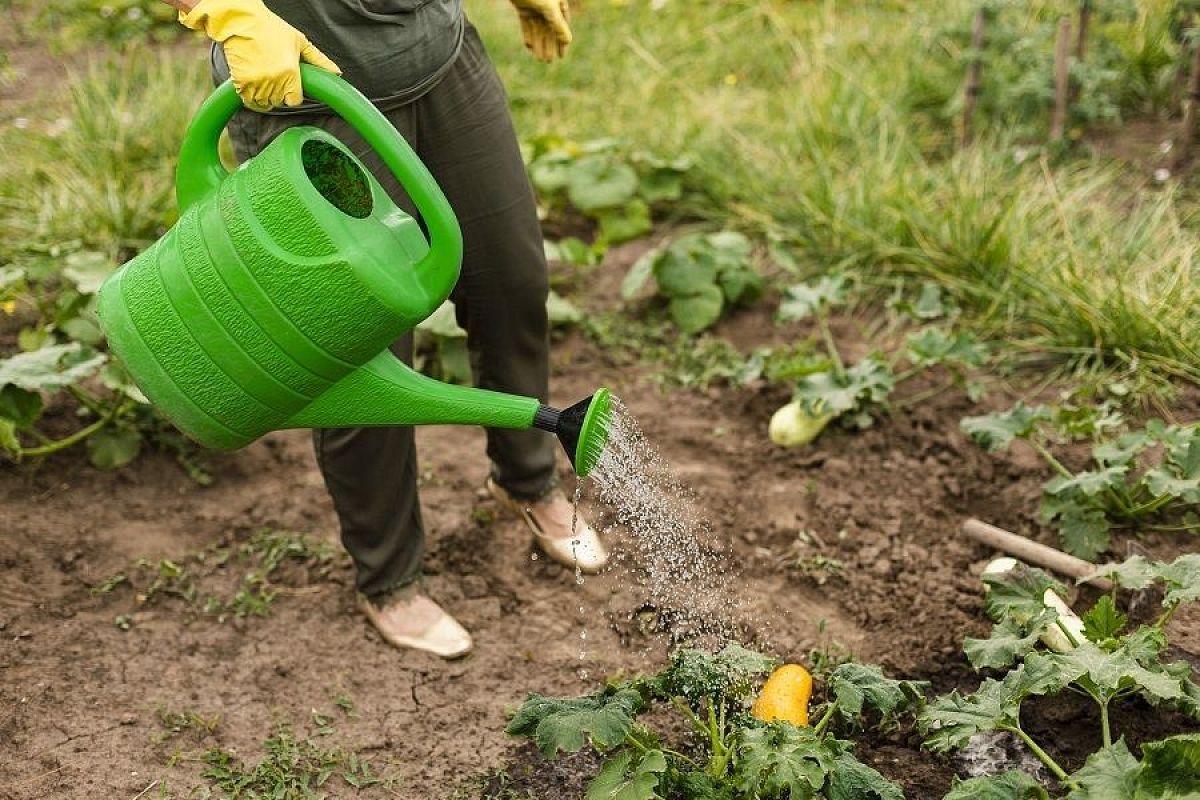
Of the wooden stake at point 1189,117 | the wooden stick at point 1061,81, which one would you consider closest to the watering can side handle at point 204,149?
the wooden stick at point 1061,81

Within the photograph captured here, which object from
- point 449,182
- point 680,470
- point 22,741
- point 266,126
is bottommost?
point 680,470

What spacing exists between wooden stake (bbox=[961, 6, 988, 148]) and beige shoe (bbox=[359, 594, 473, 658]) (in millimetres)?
2449

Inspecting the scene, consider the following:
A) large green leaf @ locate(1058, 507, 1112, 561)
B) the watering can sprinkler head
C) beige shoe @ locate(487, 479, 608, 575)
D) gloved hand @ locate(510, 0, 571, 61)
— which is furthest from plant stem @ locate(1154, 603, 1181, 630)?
gloved hand @ locate(510, 0, 571, 61)

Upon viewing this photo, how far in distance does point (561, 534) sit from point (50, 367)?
1.13 meters

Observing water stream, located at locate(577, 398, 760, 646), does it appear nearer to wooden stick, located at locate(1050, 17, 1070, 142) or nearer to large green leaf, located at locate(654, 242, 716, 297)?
large green leaf, located at locate(654, 242, 716, 297)

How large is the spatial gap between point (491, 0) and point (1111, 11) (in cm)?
244

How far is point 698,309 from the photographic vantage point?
3574mm

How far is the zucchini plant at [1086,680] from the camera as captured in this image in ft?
5.73

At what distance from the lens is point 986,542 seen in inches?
106

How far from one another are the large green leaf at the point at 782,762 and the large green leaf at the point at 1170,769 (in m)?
0.43

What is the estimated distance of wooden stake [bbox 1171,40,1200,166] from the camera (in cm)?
368

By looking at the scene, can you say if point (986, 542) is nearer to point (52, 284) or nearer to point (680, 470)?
point (680, 470)

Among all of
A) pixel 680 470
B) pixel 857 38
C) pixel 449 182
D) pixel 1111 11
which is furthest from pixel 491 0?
pixel 449 182

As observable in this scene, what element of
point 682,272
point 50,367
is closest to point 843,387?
point 682,272
